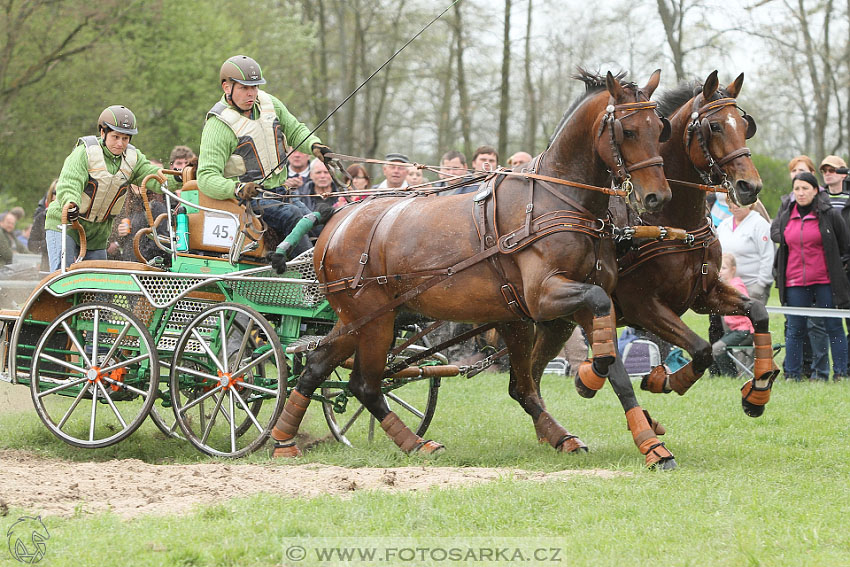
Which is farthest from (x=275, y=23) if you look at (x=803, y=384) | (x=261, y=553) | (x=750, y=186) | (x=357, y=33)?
(x=261, y=553)

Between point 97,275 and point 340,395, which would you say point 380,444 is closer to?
point 340,395

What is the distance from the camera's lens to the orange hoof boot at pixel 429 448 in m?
7.42

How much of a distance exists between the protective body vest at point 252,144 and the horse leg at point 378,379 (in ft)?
4.84

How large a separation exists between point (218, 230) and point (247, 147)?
65cm

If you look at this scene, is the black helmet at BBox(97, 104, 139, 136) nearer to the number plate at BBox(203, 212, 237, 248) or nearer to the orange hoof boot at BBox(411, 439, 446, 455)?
the number plate at BBox(203, 212, 237, 248)

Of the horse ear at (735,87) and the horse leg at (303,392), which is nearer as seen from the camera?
the horse ear at (735,87)

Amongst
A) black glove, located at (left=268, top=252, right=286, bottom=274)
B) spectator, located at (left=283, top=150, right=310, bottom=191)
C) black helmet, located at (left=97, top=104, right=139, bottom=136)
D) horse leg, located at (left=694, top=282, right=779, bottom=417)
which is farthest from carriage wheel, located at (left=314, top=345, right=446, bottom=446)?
spectator, located at (left=283, top=150, right=310, bottom=191)

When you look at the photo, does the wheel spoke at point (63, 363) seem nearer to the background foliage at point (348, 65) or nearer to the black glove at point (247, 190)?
the black glove at point (247, 190)

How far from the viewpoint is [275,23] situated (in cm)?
3031

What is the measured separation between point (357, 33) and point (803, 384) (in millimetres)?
19120

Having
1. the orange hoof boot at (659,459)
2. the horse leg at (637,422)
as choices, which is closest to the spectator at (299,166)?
the horse leg at (637,422)

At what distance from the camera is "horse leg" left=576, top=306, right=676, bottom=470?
21.1 feet

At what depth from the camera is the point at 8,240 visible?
1605 cm

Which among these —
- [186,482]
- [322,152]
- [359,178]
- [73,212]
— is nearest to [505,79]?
[359,178]
